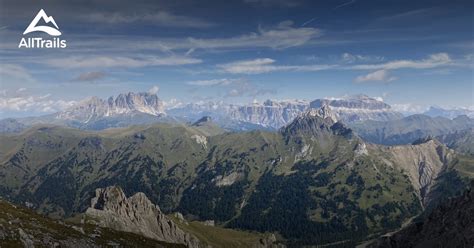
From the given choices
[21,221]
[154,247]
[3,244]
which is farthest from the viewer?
[154,247]

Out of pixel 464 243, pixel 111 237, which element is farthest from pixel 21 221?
pixel 464 243

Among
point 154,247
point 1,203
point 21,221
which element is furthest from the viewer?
point 154,247

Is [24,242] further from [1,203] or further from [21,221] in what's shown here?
[1,203]

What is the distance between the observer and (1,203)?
509ft

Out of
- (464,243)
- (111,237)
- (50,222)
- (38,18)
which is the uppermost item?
(38,18)

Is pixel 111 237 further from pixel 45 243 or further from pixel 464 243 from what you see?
pixel 464 243

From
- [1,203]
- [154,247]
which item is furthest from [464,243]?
[1,203]

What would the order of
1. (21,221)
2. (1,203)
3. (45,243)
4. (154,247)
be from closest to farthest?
(45,243) → (21,221) → (1,203) → (154,247)

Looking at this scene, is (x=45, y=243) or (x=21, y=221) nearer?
(x=45, y=243)

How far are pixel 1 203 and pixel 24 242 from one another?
37.0 metres

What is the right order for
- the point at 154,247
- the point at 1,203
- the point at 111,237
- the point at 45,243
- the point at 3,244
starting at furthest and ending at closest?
the point at 154,247, the point at 111,237, the point at 1,203, the point at 45,243, the point at 3,244

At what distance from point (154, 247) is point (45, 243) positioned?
6396cm

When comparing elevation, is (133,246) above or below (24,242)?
below

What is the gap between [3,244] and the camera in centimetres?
11894
